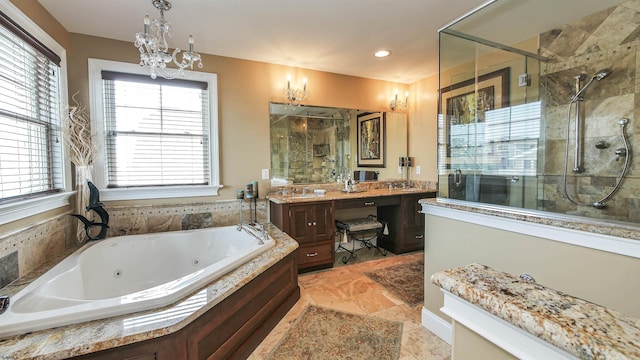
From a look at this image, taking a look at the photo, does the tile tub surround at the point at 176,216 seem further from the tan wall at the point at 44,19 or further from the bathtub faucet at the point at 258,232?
the tan wall at the point at 44,19

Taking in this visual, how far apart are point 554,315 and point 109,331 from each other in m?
1.56

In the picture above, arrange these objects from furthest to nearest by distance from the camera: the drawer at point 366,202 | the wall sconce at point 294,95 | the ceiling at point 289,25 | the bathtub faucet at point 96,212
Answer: the wall sconce at point 294,95
the drawer at point 366,202
the bathtub faucet at point 96,212
the ceiling at point 289,25

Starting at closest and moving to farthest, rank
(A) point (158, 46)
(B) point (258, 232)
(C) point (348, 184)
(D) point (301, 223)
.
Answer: (A) point (158, 46)
(B) point (258, 232)
(D) point (301, 223)
(C) point (348, 184)

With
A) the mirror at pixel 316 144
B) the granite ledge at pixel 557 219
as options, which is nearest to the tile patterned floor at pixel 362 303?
the granite ledge at pixel 557 219

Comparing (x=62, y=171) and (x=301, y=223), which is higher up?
(x=62, y=171)

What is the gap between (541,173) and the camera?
2.56 meters

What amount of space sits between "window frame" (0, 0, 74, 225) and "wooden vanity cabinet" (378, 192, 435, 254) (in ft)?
11.2

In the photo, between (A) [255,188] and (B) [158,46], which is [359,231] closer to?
(A) [255,188]

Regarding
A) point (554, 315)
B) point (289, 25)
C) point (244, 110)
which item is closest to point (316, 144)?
point (244, 110)

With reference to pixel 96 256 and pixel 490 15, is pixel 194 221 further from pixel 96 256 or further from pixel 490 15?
pixel 490 15

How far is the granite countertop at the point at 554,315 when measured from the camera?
0.40 metres

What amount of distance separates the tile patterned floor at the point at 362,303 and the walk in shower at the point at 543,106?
1.04 m

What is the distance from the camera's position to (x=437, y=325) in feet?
6.39

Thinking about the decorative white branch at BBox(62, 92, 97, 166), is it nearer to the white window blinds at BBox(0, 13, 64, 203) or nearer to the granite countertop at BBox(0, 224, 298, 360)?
the white window blinds at BBox(0, 13, 64, 203)
